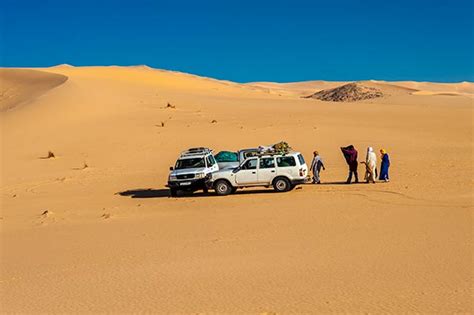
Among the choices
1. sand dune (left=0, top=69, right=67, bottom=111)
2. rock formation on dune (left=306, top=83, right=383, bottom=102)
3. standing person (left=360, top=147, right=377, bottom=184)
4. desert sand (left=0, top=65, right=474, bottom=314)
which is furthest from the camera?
rock formation on dune (left=306, top=83, right=383, bottom=102)

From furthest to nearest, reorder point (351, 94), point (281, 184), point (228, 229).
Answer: point (351, 94) < point (281, 184) < point (228, 229)

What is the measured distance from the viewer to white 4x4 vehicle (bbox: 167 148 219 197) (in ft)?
61.0

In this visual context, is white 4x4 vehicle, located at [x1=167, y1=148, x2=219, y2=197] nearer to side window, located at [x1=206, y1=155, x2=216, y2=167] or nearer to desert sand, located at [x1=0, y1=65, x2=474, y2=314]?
side window, located at [x1=206, y1=155, x2=216, y2=167]

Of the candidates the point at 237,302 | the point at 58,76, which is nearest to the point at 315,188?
the point at 237,302

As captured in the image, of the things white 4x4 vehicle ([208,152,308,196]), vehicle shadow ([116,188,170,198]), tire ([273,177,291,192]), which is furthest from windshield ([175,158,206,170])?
tire ([273,177,291,192])

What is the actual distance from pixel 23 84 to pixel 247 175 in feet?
140

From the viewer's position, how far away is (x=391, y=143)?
29203 millimetres

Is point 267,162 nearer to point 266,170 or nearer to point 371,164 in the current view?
point 266,170

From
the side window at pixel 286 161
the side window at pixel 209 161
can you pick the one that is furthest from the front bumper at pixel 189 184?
the side window at pixel 286 161

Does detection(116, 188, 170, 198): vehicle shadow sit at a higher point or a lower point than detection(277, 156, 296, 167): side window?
lower

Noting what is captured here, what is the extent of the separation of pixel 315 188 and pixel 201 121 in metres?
18.4

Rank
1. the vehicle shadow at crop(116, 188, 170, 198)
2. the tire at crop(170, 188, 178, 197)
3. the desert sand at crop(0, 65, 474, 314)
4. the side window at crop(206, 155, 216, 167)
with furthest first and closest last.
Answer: the side window at crop(206, 155, 216, 167)
the vehicle shadow at crop(116, 188, 170, 198)
the tire at crop(170, 188, 178, 197)
the desert sand at crop(0, 65, 474, 314)

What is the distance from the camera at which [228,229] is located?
12.5 metres

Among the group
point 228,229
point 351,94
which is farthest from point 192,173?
point 351,94
